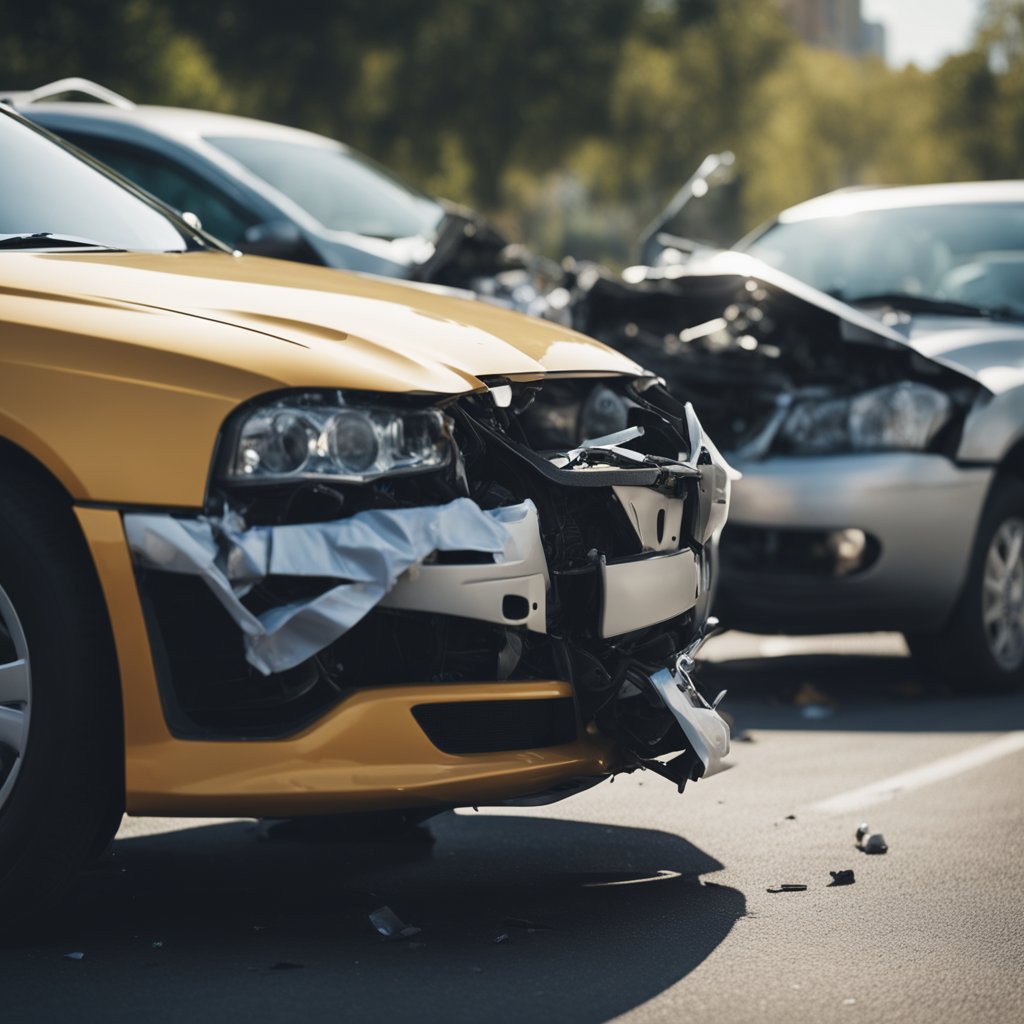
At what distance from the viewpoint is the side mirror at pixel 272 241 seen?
7.55 metres

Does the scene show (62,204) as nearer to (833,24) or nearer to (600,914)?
(600,914)

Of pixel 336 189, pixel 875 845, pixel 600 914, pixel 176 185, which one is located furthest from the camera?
pixel 336 189

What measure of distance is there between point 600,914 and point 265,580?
1134 mm

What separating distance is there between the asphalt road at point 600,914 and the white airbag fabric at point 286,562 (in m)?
0.67

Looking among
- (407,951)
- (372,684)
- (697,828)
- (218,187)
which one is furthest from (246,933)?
(218,187)

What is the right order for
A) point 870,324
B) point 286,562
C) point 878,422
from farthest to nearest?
point 878,422
point 870,324
point 286,562

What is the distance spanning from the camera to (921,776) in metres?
5.97

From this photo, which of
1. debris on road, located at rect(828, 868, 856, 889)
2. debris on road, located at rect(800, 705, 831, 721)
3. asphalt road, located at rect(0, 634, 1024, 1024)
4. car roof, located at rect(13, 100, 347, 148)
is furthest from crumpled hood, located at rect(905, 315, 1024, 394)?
debris on road, located at rect(828, 868, 856, 889)

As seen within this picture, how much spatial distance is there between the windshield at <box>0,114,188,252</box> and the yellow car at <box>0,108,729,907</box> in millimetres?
693

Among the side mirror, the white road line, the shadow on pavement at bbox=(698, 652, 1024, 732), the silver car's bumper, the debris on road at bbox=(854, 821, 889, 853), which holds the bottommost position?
the shadow on pavement at bbox=(698, 652, 1024, 732)

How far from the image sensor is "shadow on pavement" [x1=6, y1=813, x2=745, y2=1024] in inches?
145

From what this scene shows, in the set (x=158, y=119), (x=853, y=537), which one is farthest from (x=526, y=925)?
(x=158, y=119)

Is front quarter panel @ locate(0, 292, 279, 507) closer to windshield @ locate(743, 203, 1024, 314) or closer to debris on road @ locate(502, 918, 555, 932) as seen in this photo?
debris on road @ locate(502, 918, 555, 932)

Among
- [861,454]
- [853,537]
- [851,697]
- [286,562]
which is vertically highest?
[286,562]
